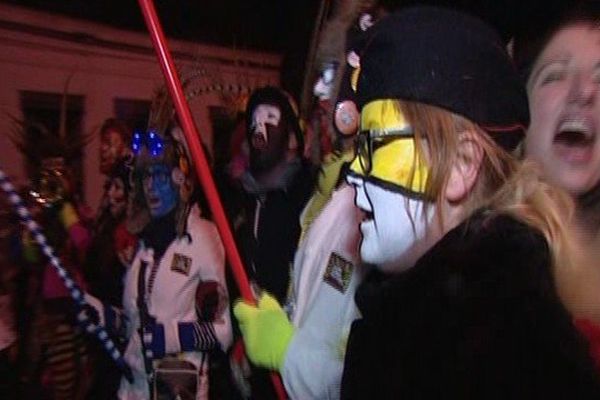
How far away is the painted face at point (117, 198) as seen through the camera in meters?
3.48

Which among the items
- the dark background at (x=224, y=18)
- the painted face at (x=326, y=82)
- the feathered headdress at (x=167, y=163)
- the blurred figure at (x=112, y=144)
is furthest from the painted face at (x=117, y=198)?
the painted face at (x=326, y=82)

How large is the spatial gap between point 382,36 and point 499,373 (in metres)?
0.62

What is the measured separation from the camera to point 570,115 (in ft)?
4.95

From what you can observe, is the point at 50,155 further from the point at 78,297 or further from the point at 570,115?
the point at 570,115

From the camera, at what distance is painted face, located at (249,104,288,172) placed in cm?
274

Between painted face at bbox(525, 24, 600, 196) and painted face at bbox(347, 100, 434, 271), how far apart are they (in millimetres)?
371

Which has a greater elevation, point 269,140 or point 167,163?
point 269,140

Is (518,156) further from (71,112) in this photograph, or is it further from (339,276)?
(71,112)

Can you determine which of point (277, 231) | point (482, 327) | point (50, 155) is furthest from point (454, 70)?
point (50, 155)

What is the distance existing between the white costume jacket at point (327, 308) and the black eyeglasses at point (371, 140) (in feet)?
1.19

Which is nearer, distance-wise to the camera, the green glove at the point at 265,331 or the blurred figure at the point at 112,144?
the green glove at the point at 265,331

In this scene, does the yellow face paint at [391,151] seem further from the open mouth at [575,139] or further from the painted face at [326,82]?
the painted face at [326,82]

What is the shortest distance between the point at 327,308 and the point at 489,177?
62cm

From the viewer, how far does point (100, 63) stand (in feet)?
19.3
